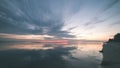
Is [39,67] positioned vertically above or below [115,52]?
below

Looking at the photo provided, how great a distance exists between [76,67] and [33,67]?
17974mm

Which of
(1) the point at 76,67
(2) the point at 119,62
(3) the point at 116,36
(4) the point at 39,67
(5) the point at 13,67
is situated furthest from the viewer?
(3) the point at 116,36

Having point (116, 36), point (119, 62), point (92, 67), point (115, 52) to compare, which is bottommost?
point (92, 67)

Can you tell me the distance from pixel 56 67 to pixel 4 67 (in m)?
19.8

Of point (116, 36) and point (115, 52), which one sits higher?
point (116, 36)

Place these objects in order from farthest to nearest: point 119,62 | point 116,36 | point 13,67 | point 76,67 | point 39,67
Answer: point 116,36, point 76,67, point 39,67, point 13,67, point 119,62

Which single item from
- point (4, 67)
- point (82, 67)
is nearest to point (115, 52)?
point (82, 67)

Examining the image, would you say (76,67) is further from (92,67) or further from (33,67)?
(33,67)

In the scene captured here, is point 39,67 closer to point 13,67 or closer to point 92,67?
point 13,67

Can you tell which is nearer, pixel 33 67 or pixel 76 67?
pixel 33 67

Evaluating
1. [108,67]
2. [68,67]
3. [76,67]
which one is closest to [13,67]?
[68,67]

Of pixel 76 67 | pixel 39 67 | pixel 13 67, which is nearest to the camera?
pixel 13 67

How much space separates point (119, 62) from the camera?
38688 millimetres

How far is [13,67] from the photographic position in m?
41.4
